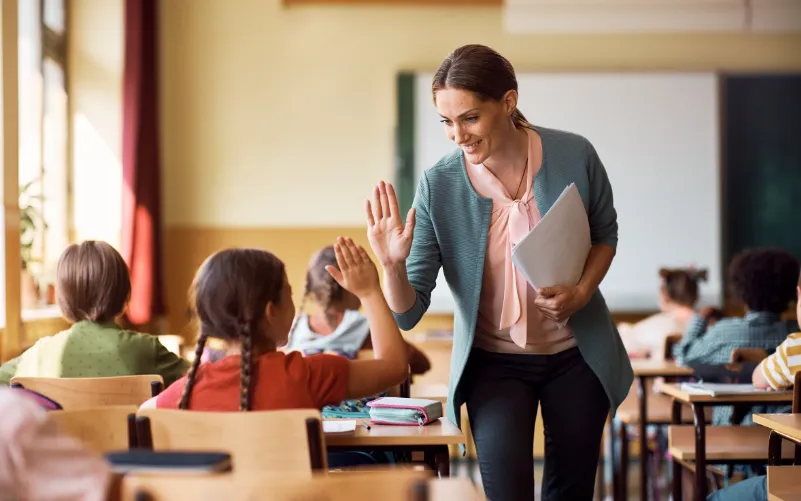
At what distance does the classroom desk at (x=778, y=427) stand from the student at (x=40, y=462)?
60.4 inches

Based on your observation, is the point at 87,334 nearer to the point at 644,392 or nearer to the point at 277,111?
the point at 644,392

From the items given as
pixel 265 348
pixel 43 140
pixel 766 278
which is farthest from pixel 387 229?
pixel 43 140

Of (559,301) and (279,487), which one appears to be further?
(559,301)

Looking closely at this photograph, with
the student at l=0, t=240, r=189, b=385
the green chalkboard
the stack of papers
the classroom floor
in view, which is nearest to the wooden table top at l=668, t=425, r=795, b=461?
the stack of papers

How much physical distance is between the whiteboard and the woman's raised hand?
13.5ft

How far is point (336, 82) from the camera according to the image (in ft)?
20.5

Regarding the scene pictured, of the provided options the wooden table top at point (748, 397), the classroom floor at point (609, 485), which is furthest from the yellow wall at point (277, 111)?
the wooden table top at point (748, 397)

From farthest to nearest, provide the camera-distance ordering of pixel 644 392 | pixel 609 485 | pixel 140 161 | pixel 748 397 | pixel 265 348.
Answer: pixel 140 161 < pixel 609 485 < pixel 644 392 < pixel 748 397 < pixel 265 348

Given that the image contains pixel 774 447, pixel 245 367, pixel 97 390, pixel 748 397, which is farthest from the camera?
pixel 748 397

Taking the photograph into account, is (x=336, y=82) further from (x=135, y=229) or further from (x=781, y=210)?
(x=781, y=210)

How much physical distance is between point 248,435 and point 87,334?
1.18m

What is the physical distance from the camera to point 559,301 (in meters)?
2.07

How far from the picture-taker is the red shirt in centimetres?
190

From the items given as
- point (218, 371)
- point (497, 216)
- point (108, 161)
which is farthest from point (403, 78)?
point (218, 371)
